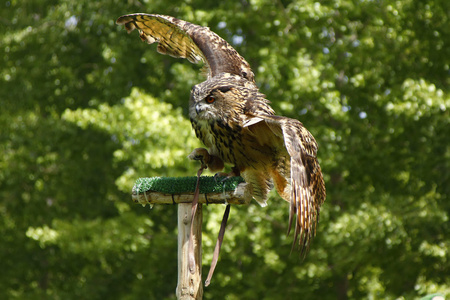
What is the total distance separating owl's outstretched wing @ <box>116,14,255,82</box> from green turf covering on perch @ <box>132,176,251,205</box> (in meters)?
1.10

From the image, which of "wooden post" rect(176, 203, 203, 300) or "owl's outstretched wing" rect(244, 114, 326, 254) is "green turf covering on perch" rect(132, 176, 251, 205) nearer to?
"wooden post" rect(176, 203, 203, 300)

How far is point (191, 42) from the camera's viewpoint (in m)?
5.39

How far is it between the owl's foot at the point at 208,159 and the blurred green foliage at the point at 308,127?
363 centimetres

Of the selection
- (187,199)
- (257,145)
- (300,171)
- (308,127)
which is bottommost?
(308,127)

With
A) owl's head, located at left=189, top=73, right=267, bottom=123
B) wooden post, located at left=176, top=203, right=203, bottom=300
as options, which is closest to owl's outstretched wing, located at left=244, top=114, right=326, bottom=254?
owl's head, located at left=189, top=73, right=267, bottom=123

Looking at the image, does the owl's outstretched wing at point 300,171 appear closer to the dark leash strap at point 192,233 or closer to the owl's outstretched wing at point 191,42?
the dark leash strap at point 192,233

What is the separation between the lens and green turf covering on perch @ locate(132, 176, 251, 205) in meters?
3.98

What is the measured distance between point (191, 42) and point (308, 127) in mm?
3936

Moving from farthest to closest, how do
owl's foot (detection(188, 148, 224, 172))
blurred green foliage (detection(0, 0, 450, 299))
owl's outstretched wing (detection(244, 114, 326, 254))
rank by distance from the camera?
blurred green foliage (detection(0, 0, 450, 299)), owl's foot (detection(188, 148, 224, 172)), owl's outstretched wing (detection(244, 114, 326, 254))

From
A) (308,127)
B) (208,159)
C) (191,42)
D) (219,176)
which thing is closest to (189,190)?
(219,176)

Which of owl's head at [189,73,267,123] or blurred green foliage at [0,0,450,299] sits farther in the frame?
blurred green foliage at [0,0,450,299]

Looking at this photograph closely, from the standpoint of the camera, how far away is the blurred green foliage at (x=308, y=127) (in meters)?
8.52

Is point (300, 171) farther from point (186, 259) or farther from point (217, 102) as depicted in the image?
point (186, 259)

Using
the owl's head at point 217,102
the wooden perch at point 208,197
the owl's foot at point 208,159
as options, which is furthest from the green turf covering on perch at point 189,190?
the owl's head at point 217,102
